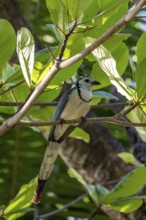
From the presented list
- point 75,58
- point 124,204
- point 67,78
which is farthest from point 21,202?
point 75,58

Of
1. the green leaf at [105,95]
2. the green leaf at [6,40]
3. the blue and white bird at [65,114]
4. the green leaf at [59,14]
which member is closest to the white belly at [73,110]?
the blue and white bird at [65,114]

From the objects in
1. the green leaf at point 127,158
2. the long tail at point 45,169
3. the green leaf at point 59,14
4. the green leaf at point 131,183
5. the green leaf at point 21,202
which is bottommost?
the green leaf at point 127,158

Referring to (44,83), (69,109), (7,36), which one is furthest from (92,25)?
(69,109)

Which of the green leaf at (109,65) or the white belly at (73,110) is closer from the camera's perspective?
the green leaf at (109,65)

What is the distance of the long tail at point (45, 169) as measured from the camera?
66.7 inches

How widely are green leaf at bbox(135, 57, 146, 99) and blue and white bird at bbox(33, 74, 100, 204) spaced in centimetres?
38

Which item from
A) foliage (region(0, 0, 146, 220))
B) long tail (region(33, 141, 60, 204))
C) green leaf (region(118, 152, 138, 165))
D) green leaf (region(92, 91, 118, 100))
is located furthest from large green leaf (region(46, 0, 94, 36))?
green leaf (region(118, 152, 138, 165))

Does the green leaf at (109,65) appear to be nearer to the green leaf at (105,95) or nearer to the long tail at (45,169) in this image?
the green leaf at (105,95)

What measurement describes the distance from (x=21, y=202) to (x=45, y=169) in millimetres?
A: 162

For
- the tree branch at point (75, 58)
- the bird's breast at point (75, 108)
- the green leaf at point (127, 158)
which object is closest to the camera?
the tree branch at point (75, 58)

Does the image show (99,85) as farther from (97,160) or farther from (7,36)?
(97,160)

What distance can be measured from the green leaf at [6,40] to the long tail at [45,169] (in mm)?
413

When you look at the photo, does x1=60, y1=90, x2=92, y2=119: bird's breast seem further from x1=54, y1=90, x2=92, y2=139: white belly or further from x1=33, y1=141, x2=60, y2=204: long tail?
x1=33, y1=141, x2=60, y2=204: long tail

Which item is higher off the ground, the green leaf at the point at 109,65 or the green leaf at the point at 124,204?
the green leaf at the point at 109,65
